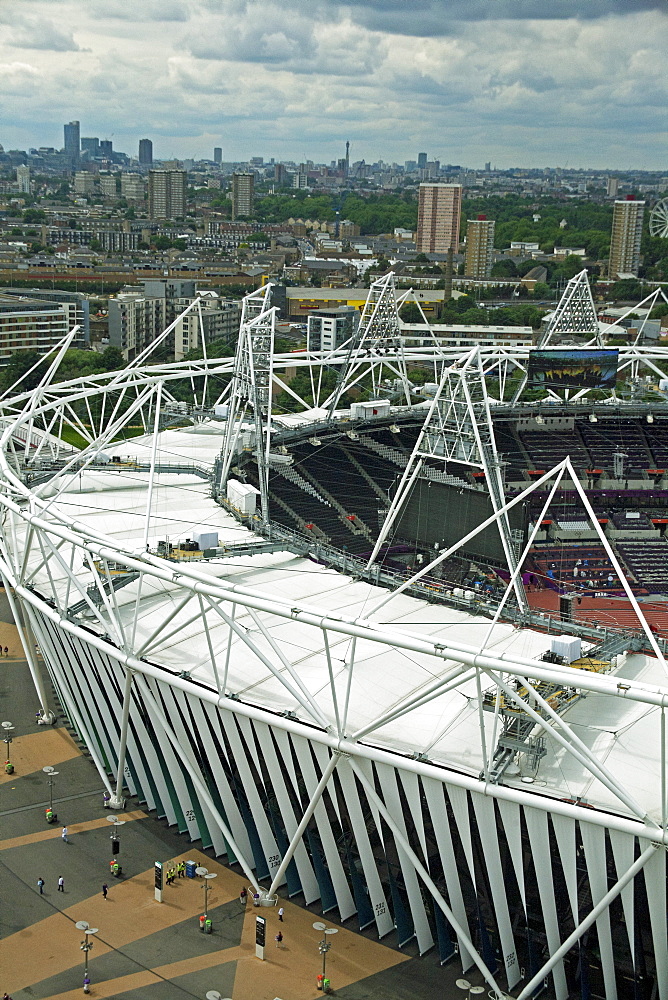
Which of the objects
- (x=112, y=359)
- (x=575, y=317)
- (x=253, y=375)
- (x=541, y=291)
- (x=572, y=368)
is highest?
(x=575, y=317)

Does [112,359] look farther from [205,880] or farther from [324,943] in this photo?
[324,943]

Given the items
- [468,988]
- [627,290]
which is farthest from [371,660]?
[627,290]

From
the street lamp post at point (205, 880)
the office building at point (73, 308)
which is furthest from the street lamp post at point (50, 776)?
the office building at point (73, 308)

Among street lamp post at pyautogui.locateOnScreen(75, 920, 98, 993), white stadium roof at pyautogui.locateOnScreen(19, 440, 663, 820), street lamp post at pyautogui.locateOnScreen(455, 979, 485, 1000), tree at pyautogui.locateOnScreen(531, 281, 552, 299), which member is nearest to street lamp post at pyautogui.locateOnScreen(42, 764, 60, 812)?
white stadium roof at pyautogui.locateOnScreen(19, 440, 663, 820)

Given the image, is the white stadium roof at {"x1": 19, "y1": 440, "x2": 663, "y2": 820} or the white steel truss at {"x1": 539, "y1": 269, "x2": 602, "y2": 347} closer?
the white stadium roof at {"x1": 19, "y1": 440, "x2": 663, "y2": 820}

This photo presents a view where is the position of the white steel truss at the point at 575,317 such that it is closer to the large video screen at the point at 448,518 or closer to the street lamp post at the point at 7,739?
the large video screen at the point at 448,518

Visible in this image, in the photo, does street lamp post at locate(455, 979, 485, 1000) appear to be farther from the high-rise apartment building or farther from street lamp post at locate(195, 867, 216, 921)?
the high-rise apartment building
